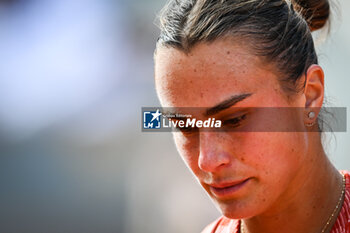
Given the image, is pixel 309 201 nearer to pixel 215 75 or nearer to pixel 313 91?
pixel 313 91

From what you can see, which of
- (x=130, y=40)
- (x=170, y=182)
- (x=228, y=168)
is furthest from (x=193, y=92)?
(x=130, y=40)

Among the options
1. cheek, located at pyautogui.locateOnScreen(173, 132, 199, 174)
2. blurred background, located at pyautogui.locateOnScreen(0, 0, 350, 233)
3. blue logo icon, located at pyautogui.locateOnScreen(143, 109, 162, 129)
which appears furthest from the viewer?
blurred background, located at pyautogui.locateOnScreen(0, 0, 350, 233)

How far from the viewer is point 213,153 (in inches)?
48.1

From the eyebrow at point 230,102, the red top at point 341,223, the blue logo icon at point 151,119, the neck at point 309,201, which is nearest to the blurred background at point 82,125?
the blue logo icon at point 151,119

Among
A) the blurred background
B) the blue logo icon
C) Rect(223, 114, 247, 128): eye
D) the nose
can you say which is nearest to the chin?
the nose

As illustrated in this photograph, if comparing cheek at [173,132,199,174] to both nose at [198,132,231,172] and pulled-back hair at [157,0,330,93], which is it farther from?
pulled-back hair at [157,0,330,93]

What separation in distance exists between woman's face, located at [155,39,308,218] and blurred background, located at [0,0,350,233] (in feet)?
7.52

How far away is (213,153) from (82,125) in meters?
2.70

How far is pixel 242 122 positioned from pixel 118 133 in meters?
2.66

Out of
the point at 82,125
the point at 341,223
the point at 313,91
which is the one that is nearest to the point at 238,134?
the point at 313,91

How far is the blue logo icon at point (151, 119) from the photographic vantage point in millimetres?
1830

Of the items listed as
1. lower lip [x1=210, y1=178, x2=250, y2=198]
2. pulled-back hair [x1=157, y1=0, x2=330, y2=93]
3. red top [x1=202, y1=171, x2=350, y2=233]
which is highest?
pulled-back hair [x1=157, y1=0, x2=330, y2=93]

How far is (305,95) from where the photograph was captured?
4.31ft

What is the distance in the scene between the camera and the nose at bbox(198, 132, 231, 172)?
1214 mm
